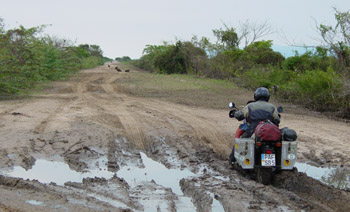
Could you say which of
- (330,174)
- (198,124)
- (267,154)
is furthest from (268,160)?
(198,124)

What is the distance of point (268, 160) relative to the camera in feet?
20.7

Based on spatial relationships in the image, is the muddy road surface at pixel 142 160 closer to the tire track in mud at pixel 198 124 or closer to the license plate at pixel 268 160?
the tire track in mud at pixel 198 124

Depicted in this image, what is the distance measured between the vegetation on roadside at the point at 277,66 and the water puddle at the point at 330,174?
9.38 ft

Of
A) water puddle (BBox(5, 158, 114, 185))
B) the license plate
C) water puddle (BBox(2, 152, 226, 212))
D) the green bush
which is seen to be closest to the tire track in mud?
water puddle (BBox(2, 152, 226, 212))

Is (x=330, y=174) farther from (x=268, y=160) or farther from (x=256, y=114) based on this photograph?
(x=256, y=114)

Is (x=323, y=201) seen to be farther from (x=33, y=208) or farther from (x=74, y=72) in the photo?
(x=74, y=72)

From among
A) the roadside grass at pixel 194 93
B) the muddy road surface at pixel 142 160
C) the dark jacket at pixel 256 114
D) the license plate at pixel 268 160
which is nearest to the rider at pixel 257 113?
the dark jacket at pixel 256 114

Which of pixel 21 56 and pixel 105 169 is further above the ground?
pixel 21 56

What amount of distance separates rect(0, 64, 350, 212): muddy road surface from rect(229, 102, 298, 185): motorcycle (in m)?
0.21

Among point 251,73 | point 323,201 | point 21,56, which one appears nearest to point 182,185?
point 323,201

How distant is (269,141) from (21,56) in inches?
499

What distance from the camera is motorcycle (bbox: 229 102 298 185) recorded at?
→ 6.31m

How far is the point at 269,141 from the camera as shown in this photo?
20.5ft

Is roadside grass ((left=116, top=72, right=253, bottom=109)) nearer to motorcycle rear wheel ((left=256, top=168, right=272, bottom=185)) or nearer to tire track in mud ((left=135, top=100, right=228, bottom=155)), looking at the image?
tire track in mud ((left=135, top=100, right=228, bottom=155))
